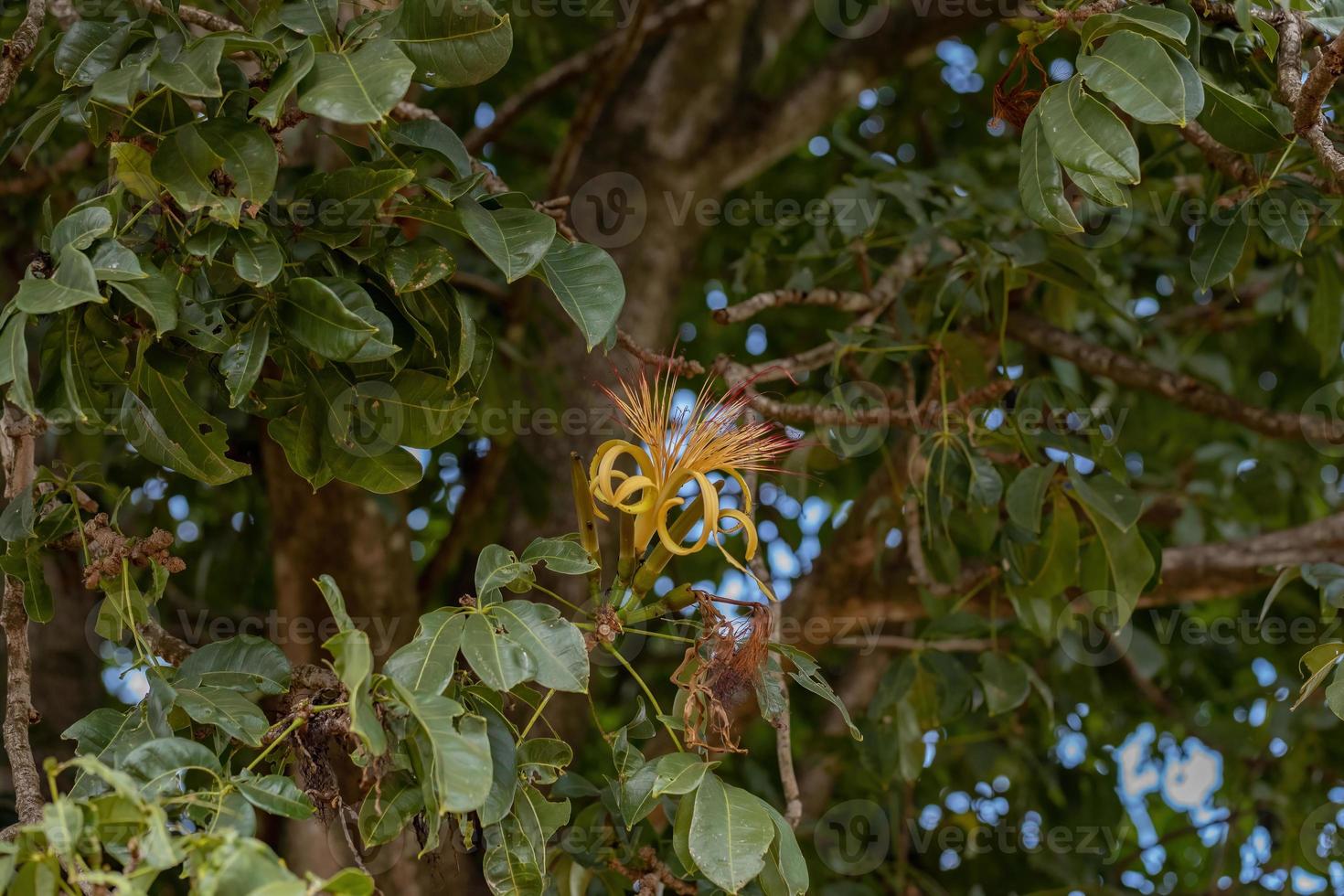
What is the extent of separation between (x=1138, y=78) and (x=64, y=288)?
1.06m

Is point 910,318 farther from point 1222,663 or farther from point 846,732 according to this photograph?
point 1222,663

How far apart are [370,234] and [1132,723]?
106 inches

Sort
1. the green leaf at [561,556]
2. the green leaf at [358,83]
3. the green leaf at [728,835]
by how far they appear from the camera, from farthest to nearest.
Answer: the green leaf at [561,556], the green leaf at [728,835], the green leaf at [358,83]

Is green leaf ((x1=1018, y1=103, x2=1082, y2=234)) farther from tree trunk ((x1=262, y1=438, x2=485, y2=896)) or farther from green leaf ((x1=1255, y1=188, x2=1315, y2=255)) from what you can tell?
tree trunk ((x1=262, y1=438, x2=485, y2=896))

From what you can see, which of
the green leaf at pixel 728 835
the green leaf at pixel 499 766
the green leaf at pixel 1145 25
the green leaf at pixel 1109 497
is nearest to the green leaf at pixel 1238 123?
the green leaf at pixel 1145 25

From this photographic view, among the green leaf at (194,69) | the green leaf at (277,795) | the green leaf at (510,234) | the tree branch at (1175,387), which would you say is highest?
the green leaf at (194,69)

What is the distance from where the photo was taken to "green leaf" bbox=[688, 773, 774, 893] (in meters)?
1.21

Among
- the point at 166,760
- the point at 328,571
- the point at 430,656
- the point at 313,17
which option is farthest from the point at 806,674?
the point at 328,571

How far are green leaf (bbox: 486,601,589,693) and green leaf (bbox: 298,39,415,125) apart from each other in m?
0.47

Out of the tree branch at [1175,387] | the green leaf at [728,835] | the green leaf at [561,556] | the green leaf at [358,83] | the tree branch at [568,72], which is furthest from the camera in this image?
the tree branch at [568,72]

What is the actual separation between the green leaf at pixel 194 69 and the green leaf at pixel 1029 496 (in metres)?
1.26

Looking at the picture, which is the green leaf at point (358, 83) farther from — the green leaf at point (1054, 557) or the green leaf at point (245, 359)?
the green leaf at point (1054, 557)

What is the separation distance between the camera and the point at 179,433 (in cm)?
144

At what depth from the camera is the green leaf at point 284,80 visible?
1146 millimetres
